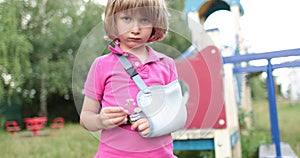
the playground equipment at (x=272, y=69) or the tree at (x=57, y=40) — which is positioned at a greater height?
the tree at (x=57, y=40)

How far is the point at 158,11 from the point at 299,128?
458 centimetres

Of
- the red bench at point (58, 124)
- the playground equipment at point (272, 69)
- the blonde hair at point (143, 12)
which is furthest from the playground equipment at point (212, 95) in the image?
the red bench at point (58, 124)

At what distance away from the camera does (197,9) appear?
11.3 ft

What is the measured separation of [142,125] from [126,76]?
0.15m

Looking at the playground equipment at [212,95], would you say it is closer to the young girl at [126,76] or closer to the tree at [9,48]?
the young girl at [126,76]

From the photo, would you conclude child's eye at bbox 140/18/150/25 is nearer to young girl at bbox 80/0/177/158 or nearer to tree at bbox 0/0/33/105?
young girl at bbox 80/0/177/158

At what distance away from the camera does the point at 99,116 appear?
91cm

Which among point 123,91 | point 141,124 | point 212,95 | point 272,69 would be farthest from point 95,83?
point 272,69

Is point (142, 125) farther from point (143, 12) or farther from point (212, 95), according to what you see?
point (212, 95)

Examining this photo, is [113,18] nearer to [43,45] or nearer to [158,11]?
[158,11]

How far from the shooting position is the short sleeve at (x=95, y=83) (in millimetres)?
975

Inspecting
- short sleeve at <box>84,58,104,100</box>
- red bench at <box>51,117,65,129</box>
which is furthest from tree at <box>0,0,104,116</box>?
short sleeve at <box>84,58,104,100</box>

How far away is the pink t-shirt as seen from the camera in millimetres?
923

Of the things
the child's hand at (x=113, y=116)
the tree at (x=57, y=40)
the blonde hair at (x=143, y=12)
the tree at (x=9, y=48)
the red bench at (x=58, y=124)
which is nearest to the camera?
the child's hand at (x=113, y=116)
